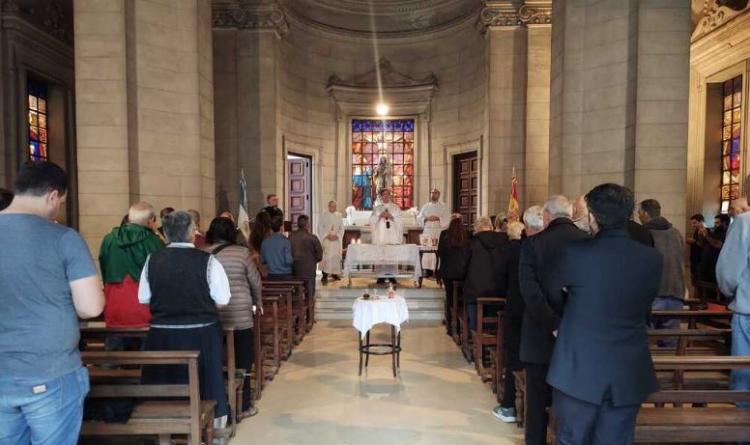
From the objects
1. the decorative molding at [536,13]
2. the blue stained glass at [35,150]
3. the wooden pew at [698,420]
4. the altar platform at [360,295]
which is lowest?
the altar platform at [360,295]

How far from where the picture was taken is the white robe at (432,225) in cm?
1022

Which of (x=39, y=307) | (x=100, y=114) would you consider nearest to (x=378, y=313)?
(x=39, y=307)

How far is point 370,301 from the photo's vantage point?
5.34 meters

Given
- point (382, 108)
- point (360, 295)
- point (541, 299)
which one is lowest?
point (360, 295)

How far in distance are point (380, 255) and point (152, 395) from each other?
19.4 feet

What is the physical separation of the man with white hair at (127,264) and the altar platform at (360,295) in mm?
4609

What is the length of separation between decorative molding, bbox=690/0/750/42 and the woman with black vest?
11.9m

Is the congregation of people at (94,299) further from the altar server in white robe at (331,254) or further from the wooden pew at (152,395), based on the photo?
the altar server in white robe at (331,254)

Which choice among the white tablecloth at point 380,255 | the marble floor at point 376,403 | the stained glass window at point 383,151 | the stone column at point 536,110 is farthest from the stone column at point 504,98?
the marble floor at point 376,403

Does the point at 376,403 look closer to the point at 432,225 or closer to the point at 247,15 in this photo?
the point at 432,225

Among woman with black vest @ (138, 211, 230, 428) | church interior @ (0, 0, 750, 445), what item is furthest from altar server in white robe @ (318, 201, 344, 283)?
woman with black vest @ (138, 211, 230, 428)

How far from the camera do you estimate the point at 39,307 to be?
2037 millimetres

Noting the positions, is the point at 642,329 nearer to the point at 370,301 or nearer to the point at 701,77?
the point at 370,301

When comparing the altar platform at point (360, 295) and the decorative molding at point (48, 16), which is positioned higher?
the decorative molding at point (48, 16)
